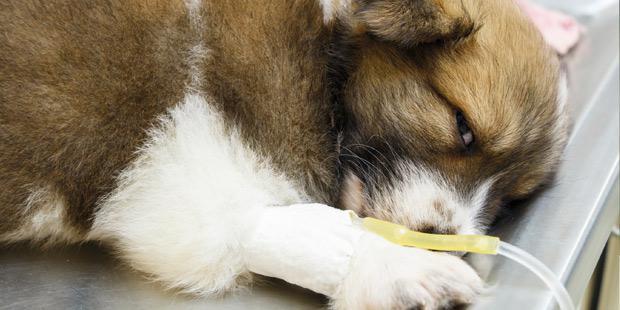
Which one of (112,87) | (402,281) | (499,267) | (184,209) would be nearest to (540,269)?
(499,267)

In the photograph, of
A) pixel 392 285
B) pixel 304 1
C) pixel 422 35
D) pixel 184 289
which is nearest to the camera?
pixel 392 285

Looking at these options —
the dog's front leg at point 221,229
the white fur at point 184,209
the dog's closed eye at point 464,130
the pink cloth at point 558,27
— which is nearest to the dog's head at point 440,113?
the dog's closed eye at point 464,130

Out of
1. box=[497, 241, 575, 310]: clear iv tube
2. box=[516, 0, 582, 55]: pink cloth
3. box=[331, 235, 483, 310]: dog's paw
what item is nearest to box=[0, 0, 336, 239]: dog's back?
box=[331, 235, 483, 310]: dog's paw

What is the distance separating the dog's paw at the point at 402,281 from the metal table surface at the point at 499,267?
0.06m

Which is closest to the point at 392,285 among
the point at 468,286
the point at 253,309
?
the point at 468,286

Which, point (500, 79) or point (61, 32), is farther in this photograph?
point (500, 79)

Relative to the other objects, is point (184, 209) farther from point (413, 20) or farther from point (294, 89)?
point (413, 20)

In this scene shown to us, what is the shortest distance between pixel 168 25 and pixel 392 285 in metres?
0.76

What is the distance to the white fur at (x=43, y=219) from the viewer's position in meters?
1.51

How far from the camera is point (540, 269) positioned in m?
1.54

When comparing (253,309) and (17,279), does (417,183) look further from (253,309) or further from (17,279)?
(17,279)

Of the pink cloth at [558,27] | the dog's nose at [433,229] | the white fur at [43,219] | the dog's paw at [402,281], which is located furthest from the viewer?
the pink cloth at [558,27]

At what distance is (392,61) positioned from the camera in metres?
1.76

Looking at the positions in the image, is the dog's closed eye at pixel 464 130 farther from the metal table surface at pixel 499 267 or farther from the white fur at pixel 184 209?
the white fur at pixel 184 209
